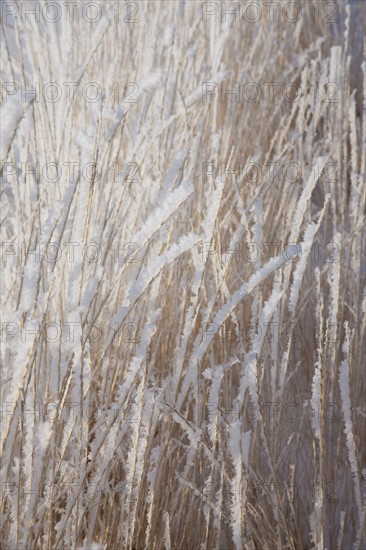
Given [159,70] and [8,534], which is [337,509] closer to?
[8,534]

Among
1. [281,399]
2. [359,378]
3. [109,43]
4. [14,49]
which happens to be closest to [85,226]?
[281,399]

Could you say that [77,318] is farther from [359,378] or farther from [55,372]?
[359,378]

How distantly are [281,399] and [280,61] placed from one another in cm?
158

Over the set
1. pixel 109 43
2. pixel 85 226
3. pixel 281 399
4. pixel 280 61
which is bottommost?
pixel 281 399

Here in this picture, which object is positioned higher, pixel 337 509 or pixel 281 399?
pixel 281 399

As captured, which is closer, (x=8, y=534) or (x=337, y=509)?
(x=8, y=534)

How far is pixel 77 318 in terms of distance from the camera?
0.61 metres

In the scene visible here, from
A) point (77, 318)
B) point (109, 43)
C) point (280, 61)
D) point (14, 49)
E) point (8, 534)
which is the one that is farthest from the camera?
point (14, 49)

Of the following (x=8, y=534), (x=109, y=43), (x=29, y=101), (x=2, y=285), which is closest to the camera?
(x=29, y=101)

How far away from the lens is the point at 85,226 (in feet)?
2.11

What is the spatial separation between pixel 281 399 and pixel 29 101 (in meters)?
0.49

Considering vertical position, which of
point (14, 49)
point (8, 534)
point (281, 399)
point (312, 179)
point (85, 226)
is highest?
point (14, 49)

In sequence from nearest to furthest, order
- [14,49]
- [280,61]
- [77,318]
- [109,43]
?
[77,318]
[109,43]
[280,61]
[14,49]

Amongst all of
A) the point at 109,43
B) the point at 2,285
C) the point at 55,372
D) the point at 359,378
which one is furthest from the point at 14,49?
the point at 55,372
